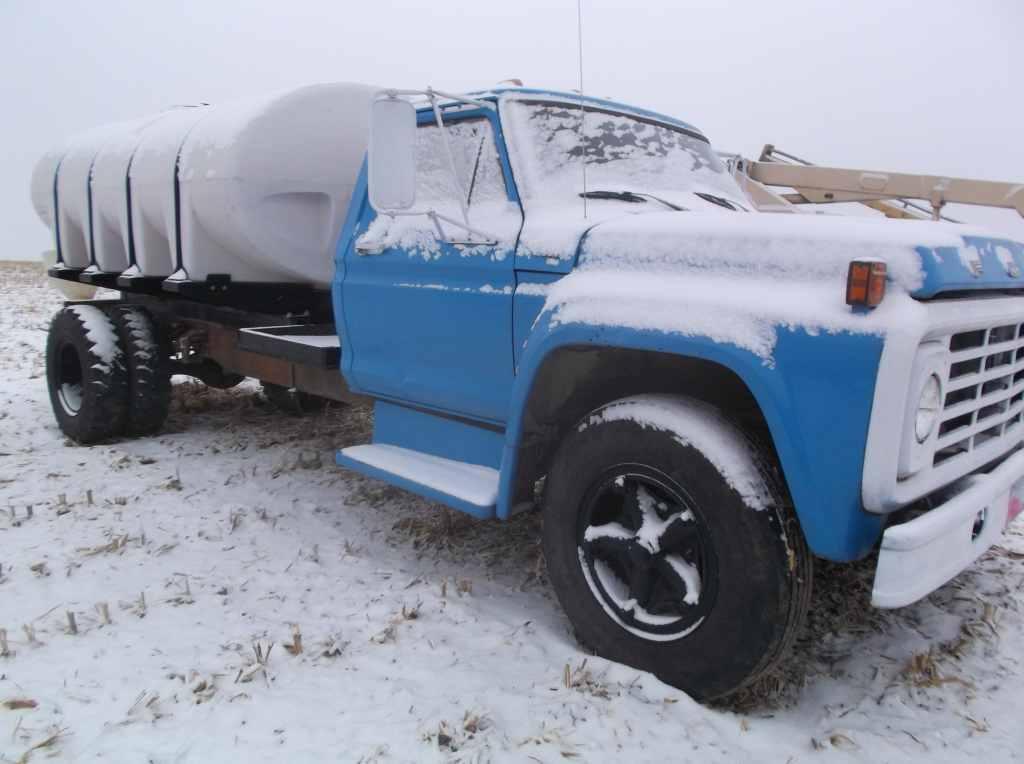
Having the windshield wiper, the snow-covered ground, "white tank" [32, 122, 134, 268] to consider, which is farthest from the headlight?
"white tank" [32, 122, 134, 268]

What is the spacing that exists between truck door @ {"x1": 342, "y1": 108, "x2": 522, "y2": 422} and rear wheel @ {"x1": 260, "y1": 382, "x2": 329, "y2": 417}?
9.52 ft

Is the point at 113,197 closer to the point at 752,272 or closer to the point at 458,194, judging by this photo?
the point at 458,194

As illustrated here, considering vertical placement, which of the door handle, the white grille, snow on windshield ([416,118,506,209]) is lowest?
the white grille

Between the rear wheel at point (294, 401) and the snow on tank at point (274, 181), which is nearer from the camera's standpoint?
the snow on tank at point (274, 181)

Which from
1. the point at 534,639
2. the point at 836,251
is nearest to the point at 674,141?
the point at 836,251

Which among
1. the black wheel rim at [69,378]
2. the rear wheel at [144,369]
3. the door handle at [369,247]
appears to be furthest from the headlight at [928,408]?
the black wheel rim at [69,378]

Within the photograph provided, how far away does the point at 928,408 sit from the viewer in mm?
2203

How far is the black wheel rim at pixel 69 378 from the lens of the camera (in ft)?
19.2

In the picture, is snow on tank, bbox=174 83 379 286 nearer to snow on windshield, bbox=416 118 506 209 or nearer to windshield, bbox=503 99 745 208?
snow on windshield, bbox=416 118 506 209

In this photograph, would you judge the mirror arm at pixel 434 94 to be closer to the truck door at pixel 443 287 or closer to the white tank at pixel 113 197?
the truck door at pixel 443 287

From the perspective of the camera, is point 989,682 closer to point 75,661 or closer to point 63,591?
point 75,661

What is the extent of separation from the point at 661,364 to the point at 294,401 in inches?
179

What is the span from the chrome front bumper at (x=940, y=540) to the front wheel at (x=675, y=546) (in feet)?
0.93

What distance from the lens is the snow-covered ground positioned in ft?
7.75
